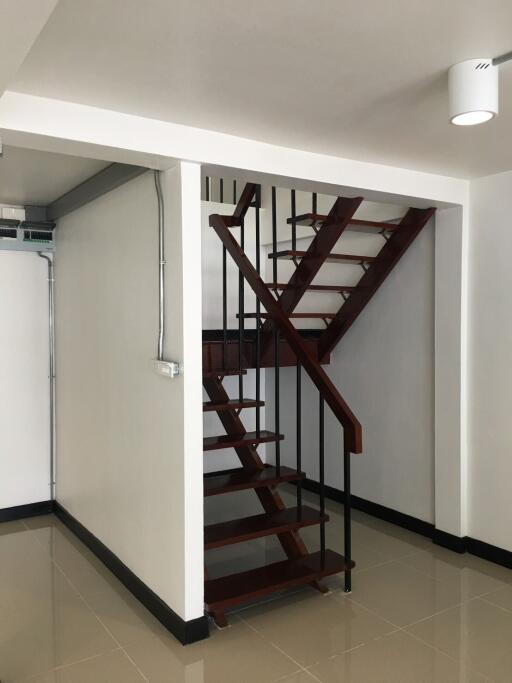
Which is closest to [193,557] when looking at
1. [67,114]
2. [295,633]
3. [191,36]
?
[295,633]

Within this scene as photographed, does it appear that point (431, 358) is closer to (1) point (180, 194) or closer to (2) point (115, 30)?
(1) point (180, 194)

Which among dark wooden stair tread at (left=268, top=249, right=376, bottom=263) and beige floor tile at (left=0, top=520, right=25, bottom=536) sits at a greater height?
dark wooden stair tread at (left=268, top=249, right=376, bottom=263)

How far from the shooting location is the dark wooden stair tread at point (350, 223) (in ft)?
11.9

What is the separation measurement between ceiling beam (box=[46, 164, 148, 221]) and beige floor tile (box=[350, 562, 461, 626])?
2627 mm

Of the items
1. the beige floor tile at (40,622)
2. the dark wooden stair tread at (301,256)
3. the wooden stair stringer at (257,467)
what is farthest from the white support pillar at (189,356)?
the dark wooden stair tread at (301,256)

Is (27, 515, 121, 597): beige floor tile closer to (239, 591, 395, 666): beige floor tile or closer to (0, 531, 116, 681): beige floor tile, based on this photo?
(0, 531, 116, 681): beige floor tile

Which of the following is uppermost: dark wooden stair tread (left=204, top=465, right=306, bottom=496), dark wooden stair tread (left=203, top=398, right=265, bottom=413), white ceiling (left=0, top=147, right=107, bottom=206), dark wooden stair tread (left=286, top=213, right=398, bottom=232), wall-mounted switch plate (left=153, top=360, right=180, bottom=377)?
white ceiling (left=0, top=147, right=107, bottom=206)

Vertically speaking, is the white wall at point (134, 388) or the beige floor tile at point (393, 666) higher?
the white wall at point (134, 388)

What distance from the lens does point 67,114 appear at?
8.13ft

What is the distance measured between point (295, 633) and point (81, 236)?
284cm

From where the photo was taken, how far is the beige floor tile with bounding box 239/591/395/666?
9.47ft

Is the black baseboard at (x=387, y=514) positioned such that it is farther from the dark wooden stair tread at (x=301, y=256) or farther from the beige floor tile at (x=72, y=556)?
the beige floor tile at (x=72, y=556)

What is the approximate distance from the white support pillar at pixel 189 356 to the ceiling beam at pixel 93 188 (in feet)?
1.32

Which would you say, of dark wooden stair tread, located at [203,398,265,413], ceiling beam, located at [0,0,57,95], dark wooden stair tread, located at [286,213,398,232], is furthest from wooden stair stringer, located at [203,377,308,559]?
ceiling beam, located at [0,0,57,95]
